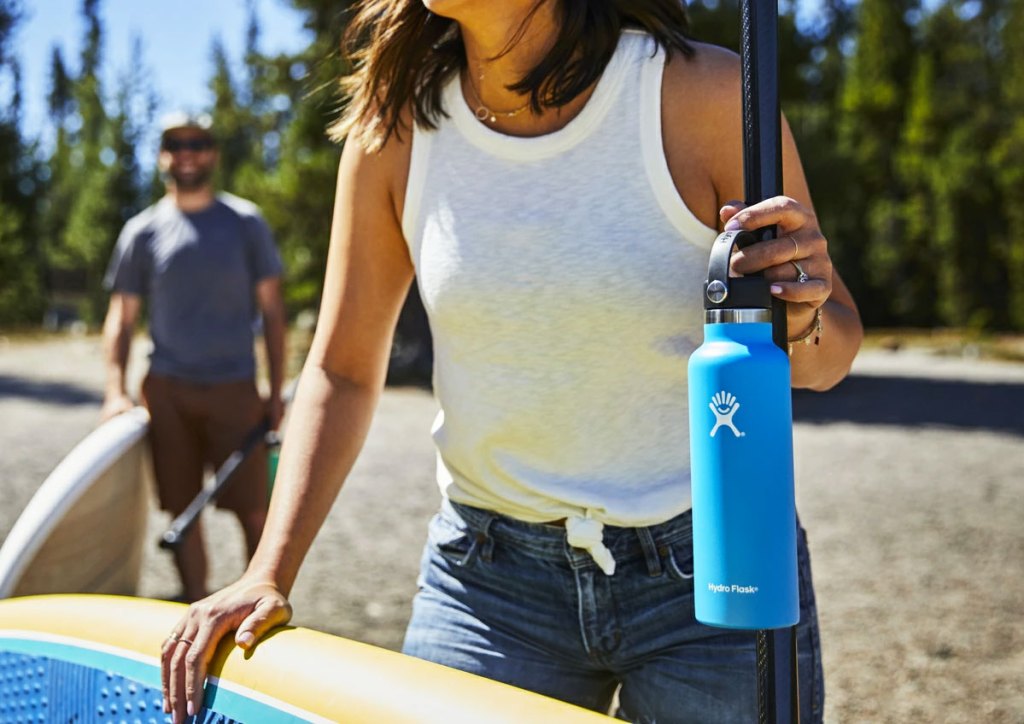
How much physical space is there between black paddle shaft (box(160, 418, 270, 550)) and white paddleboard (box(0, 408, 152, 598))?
0.41 ft

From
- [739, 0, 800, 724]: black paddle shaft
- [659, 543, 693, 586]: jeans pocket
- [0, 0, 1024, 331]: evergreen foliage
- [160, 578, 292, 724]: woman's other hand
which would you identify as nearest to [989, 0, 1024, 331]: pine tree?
[0, 0, 1024, 331]: evergreen foliage

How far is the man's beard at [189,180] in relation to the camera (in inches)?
195

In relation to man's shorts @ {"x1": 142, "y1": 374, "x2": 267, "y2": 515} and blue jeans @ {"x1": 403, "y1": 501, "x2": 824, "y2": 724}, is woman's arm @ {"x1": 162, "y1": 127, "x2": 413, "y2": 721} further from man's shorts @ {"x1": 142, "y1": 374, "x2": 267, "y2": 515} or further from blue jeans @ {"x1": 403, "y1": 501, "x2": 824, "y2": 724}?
man's shorts @ {"x1": 142, "y1": 374, "x2": 267, "y2": 515}

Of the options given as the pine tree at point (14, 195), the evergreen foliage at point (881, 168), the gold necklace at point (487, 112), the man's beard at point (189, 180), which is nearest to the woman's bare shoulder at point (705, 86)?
the gold necklace at point (487, 112)

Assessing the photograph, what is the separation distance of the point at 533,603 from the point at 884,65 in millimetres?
30484

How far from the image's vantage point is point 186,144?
5055 mm

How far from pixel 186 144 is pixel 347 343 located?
12.1ft

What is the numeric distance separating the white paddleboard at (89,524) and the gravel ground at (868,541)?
123cm

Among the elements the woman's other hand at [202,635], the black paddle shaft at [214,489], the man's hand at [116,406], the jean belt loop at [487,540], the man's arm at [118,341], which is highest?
the jean belt loop at [487,540]

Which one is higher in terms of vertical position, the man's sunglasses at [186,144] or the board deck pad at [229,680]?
the man's sunglasses at [186,144]

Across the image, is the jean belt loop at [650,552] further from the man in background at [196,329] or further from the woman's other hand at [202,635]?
the man in background at [196,329]

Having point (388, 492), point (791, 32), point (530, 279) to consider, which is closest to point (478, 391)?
point (530, 279)

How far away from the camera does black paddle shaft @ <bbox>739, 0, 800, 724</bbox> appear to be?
94 centimetres

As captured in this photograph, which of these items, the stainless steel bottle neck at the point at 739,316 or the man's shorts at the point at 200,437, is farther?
the man's shorts at the point at 200,437
